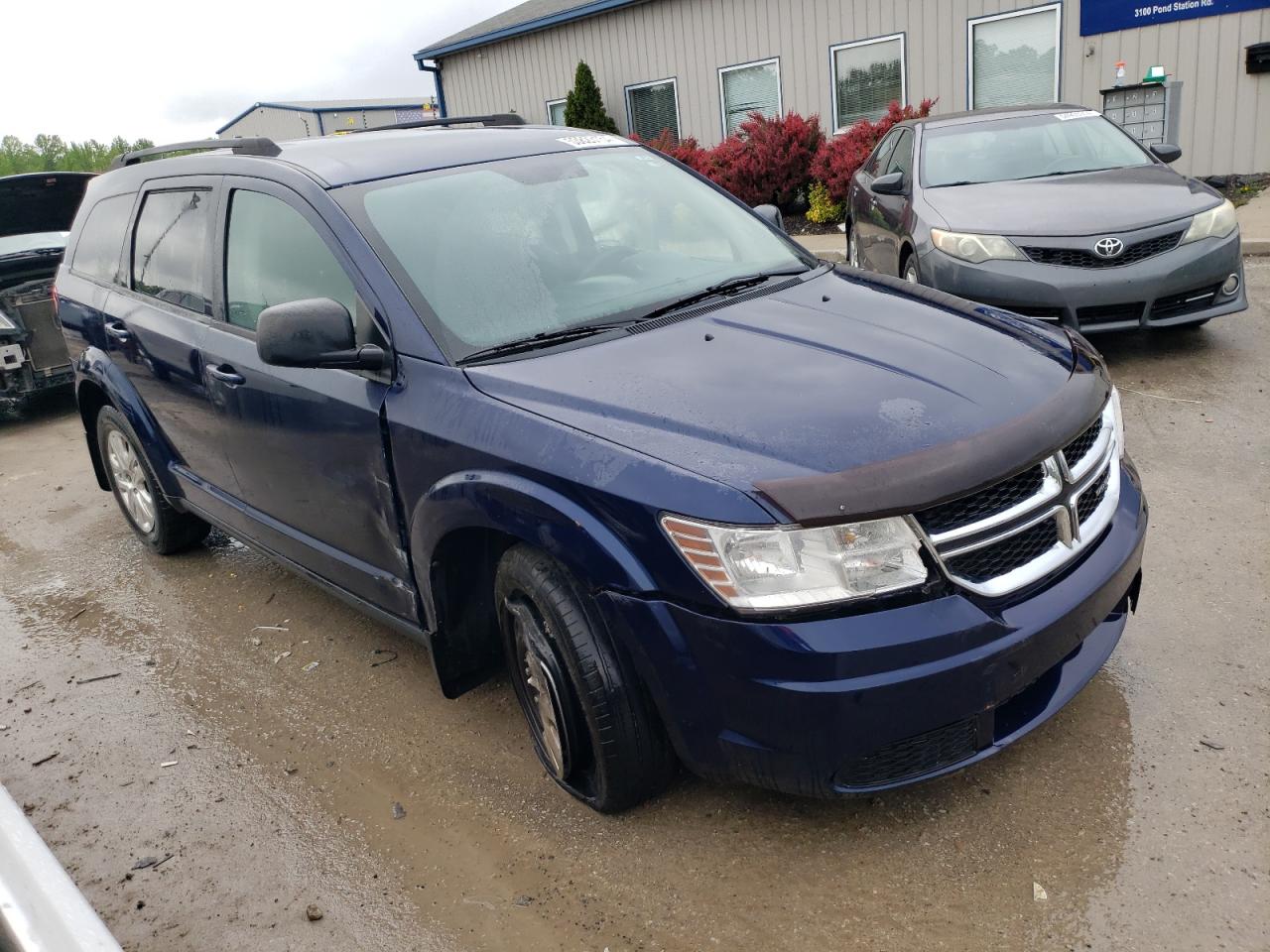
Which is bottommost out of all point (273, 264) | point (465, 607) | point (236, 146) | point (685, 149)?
point (465, 607)

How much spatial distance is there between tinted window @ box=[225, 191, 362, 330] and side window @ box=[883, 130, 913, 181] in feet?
16.9

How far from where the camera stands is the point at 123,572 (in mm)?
5211

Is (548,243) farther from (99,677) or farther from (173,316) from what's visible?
(99,677)

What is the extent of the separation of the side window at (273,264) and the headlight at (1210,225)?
5048 mm

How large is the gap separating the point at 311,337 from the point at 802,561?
1.53 m

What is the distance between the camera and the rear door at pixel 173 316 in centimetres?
400

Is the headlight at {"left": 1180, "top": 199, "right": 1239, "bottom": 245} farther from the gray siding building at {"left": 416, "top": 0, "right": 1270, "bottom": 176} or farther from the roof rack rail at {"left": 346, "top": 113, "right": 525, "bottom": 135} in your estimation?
the gray siding building at {"left": 416, "top": 0, "right": 1270, "bottom": 176}

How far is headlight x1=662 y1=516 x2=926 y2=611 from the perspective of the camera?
7.47 ft

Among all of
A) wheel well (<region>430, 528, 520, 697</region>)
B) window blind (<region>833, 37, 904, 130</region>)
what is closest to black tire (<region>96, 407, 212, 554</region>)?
wheel well (<region>430, 528, 520, 697</region>)

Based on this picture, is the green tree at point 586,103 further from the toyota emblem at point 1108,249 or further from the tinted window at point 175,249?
the tinted window at point 175,249

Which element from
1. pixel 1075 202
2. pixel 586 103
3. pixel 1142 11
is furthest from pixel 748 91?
pixel 1075 202

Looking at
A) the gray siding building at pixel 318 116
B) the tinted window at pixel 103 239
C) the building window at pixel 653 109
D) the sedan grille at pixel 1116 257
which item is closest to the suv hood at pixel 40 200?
the tinted window at pixel 103 239

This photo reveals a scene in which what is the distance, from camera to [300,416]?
3.41m

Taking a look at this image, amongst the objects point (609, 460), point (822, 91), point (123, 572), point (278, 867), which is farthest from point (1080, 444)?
point (822, 91)
